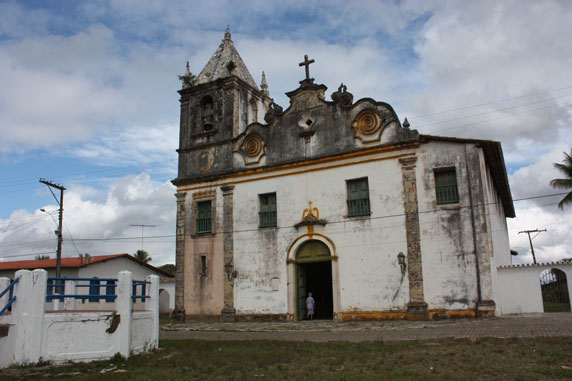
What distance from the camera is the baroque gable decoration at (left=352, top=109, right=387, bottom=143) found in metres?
19.3

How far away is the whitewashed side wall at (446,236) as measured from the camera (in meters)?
16.9

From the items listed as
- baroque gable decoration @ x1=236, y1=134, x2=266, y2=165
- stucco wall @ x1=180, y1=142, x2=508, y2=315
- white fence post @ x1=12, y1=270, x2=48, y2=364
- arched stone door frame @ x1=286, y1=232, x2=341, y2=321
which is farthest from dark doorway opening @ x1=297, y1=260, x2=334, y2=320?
white fence post @ x1=12, y1=270, x2=48, y2=364

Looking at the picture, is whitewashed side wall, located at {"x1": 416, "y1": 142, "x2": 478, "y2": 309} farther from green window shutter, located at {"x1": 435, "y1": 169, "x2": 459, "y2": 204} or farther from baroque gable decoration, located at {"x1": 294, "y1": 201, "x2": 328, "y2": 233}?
baroque gable decoration, located at {"x1": 294, "y1": 201, "x2": 328, "y2": 233}

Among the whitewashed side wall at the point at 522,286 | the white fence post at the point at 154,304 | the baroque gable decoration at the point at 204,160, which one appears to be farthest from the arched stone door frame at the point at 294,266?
the white fence post at the point at 154,304

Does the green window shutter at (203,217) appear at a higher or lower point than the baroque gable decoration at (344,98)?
lower

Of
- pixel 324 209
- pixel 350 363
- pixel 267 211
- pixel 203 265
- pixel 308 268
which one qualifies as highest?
pixel 267 211

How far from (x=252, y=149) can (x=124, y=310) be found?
12.7 metres

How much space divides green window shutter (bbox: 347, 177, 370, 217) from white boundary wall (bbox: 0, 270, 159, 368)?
10.6 meters

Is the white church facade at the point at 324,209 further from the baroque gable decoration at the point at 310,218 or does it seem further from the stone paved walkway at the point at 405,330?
the stone paved walkway at the point at 405,330

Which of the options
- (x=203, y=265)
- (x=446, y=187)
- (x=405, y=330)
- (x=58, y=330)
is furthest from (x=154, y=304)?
(x=446, y=187)

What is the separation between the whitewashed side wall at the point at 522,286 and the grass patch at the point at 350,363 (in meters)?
8.40

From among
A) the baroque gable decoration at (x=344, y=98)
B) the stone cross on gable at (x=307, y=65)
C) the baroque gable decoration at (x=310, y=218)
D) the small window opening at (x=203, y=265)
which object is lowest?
the small window opening at (x=203, y=265)

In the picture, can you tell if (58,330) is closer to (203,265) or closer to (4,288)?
(4,288)

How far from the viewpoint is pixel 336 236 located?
19453 mm
